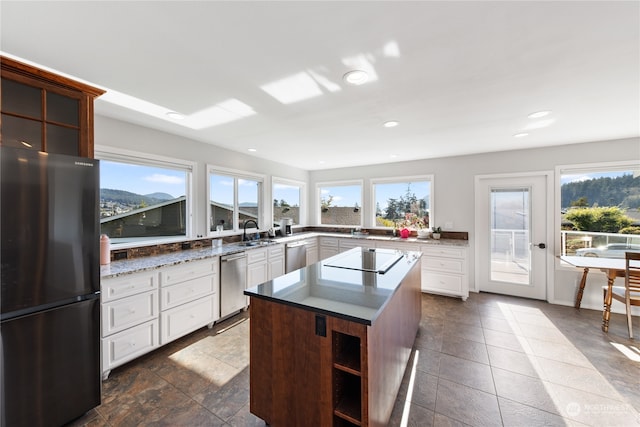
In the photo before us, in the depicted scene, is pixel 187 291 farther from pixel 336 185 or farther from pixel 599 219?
pixel 599 219

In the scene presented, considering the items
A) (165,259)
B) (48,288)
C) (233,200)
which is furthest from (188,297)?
(233,200)

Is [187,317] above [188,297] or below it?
below

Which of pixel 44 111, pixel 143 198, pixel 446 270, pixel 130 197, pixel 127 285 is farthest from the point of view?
pixel 446 270

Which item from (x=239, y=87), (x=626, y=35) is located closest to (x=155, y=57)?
(x=239, y=87)

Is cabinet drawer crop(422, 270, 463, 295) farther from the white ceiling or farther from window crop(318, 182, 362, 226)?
the white ceiling

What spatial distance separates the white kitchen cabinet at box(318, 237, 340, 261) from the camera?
502 centimetres

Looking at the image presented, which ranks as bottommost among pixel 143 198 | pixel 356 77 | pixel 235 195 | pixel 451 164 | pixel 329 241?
pixel 329 241

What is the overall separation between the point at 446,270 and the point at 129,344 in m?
4.23

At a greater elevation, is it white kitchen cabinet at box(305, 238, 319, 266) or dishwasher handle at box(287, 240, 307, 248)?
dishwasher handle at box(287, 240, 307, 248)

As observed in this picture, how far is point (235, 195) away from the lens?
410 cm

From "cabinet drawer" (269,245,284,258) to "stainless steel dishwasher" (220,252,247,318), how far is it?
594 millimetres

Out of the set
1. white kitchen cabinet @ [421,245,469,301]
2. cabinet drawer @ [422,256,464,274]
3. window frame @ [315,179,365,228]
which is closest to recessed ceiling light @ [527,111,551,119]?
white kitchen cabinet @ [421,245,469,301]

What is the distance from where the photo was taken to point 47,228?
4.92 feet

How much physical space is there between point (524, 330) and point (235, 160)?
15.2 feet
